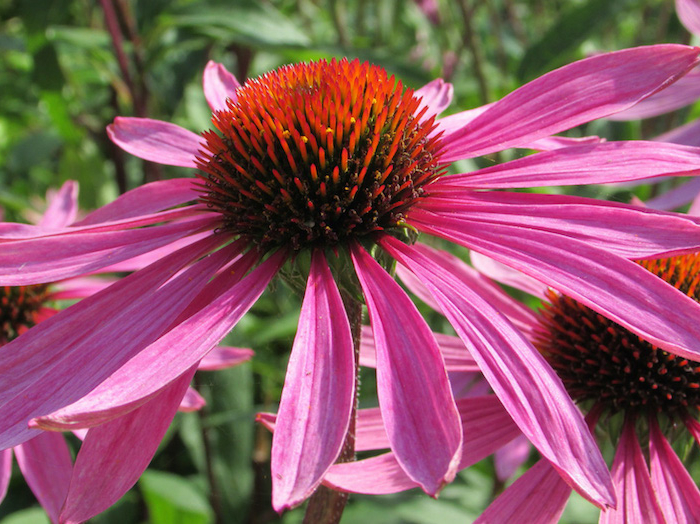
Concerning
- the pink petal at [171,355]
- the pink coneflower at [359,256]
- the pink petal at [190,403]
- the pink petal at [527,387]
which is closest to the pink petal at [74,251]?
the pink coneflower at [359,256]

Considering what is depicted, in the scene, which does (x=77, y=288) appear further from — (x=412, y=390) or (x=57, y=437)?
(x=412, y=390)

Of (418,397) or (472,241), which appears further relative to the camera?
(472,241)

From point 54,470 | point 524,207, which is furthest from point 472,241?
point 54,470

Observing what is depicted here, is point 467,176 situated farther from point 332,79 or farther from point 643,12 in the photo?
point 643,12

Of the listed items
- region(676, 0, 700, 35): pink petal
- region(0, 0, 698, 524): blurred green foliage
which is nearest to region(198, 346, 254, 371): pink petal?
region(0, 0, 698, 524): blurred green foliage

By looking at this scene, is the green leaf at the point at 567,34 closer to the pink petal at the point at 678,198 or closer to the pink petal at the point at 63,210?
the pink petal at the point at 678,198

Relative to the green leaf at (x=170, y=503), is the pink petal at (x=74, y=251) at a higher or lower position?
higher
